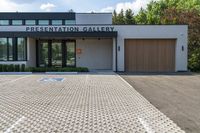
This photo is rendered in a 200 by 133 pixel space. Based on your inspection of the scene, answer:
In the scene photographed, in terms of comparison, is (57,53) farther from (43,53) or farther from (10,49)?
(10,49)

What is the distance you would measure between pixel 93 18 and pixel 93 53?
34.1 feet

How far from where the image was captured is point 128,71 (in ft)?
85.9

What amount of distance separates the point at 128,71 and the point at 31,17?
19.5 meters

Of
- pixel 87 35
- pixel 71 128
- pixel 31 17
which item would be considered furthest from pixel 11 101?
pixel 31 17

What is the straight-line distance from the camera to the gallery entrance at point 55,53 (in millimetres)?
28719

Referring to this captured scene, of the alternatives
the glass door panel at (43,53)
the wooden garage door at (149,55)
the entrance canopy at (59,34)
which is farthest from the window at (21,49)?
the wooden garage door at (149,55)

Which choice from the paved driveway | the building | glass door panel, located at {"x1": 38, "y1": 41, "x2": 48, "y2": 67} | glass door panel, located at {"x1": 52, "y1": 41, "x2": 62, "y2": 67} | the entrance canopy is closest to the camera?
the paved driveway

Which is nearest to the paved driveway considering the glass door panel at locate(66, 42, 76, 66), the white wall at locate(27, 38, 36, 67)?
the white wall at locate(27, 38, 36, 67)

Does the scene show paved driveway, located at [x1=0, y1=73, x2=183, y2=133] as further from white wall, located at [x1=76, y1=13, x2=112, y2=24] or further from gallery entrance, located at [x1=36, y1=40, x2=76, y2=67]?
white wall, located at [x1=76, y1=13, x2=112, y2=24]

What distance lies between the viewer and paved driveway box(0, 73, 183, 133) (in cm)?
726

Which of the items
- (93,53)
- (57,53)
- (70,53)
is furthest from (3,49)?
(93,53)

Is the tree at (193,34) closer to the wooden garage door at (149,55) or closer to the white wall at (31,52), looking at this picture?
the wooden garage door at (149,55)

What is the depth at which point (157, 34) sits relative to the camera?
26.0 meters

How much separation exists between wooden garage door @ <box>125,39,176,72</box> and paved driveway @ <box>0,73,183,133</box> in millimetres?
13402
